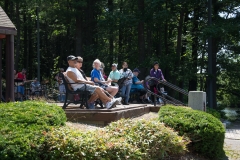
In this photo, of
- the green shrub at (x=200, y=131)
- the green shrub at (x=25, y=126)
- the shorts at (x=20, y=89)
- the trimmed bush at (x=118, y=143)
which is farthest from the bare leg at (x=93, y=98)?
the shorts at (x=20, y=89)

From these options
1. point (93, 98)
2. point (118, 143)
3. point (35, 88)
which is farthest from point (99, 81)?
point (35, 88)

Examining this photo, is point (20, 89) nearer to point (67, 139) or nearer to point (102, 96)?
point (102, 96)

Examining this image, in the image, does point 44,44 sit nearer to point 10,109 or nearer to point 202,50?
point 202,50

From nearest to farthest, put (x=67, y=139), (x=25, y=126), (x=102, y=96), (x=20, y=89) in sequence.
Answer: (x=67, y=139) → (x=25, y=126) → (x=102, y=96) → (x=20, y=89)

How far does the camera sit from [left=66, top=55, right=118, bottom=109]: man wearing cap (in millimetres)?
8805

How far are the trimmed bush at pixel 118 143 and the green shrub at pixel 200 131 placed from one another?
0.76 meters

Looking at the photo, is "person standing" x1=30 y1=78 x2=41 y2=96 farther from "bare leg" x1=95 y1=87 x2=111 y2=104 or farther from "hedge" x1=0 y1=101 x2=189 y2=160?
"hedge" x1=0 y1=101 x2=189 y2=160

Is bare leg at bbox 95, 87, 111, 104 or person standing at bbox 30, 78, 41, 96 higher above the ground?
bare leg at bbox 95, 87, 111, 104

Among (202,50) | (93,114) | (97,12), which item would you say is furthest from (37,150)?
(97,12)

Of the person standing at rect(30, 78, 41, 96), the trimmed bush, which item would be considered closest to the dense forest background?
the person standing at rect(30, 78, 41, 96)

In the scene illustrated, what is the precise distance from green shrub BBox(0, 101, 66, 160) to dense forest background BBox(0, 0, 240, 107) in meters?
15.8

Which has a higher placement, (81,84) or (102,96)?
(81,84)

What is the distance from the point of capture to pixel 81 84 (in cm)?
882

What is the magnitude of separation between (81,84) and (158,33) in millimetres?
26224
